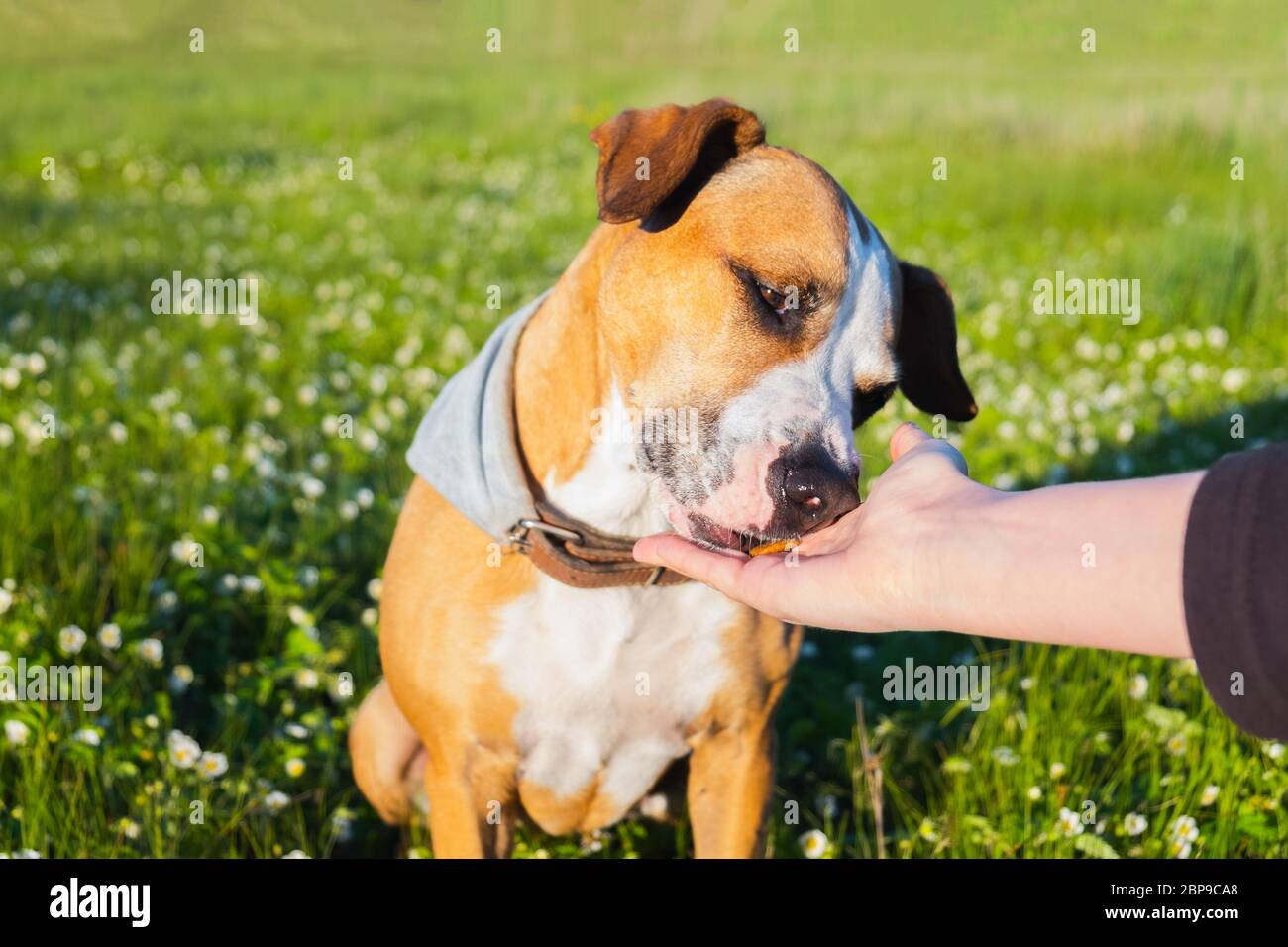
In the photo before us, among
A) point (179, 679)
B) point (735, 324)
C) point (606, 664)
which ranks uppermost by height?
point (735, 324)

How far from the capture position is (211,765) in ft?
10.6

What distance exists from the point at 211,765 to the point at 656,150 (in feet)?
6.77

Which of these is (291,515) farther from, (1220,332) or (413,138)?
(413,138)

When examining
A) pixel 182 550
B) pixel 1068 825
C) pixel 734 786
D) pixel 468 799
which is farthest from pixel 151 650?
pixel 1068 825

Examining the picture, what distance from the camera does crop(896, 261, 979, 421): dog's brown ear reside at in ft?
10.5

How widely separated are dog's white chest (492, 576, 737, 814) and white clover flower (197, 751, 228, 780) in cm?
89

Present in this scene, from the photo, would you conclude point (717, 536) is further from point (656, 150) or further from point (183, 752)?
point (183, 752)

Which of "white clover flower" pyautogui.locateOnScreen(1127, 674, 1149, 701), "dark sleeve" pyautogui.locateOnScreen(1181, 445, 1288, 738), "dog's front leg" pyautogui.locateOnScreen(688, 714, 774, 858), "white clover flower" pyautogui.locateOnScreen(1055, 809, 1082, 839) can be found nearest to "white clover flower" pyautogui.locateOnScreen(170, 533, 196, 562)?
"dog's front leg" pyautogui.locateOnScreen(688, 714, 774, 858)

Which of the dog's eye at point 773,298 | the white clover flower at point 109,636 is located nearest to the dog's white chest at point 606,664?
the dog's eye at point 773,298

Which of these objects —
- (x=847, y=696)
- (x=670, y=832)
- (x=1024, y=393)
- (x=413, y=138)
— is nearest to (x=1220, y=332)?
(x=1024, y=393)

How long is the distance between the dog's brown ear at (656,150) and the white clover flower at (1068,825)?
1902 millimetres

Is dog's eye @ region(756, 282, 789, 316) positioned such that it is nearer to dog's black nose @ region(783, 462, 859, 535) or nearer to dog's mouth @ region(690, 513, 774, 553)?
dog's black nose @ region(783, 462, 859, 535)

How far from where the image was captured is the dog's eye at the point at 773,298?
262 centimetres

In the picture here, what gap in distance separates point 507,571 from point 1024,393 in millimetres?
4040
